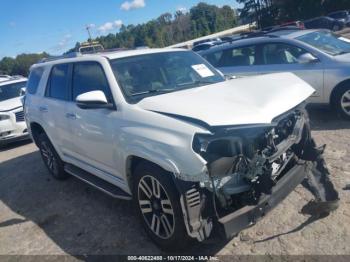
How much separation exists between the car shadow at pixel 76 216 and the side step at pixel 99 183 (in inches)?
16.9

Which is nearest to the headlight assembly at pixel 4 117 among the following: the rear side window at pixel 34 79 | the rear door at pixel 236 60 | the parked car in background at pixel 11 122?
the parked car in background at pixel 11 122

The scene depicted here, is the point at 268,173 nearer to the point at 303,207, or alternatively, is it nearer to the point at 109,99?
the point at 303,207

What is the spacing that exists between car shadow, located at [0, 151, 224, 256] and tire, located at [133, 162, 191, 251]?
0.24 meters

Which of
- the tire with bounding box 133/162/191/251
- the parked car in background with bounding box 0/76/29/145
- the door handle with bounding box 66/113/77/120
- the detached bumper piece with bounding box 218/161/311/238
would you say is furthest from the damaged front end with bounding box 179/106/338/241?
the parked car in background with bounding box 0/76/29/145

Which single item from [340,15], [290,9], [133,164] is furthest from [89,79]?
[290,9]

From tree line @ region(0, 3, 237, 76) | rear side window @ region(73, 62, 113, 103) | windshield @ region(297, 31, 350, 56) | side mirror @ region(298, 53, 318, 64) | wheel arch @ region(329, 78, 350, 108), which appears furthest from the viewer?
tree line @ region(0, 3, 237, 76)

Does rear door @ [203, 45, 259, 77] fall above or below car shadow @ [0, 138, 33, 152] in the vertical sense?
above

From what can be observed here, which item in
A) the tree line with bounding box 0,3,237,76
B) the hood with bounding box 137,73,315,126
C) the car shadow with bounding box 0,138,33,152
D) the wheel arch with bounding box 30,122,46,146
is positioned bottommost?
the tree line with bounding box 0,3,237,76

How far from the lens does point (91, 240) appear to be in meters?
4.18

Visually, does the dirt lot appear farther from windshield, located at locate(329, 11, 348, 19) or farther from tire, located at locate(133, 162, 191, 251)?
windshield, located at locate(329, 11, 348, 19)

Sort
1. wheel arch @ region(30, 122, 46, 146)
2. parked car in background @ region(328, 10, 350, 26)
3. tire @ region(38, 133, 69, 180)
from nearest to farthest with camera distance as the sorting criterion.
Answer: tire @ region(38, 133, 69, 180) → wheel arch @ region(30, 122, 46, 146) → parked car in background @ region(328, 10, 350, 26)

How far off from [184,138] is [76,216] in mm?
2466

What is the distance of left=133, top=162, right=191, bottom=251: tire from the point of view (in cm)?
326

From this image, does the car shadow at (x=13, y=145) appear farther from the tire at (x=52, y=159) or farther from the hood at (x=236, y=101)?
the hood at (x=236, y=101)
